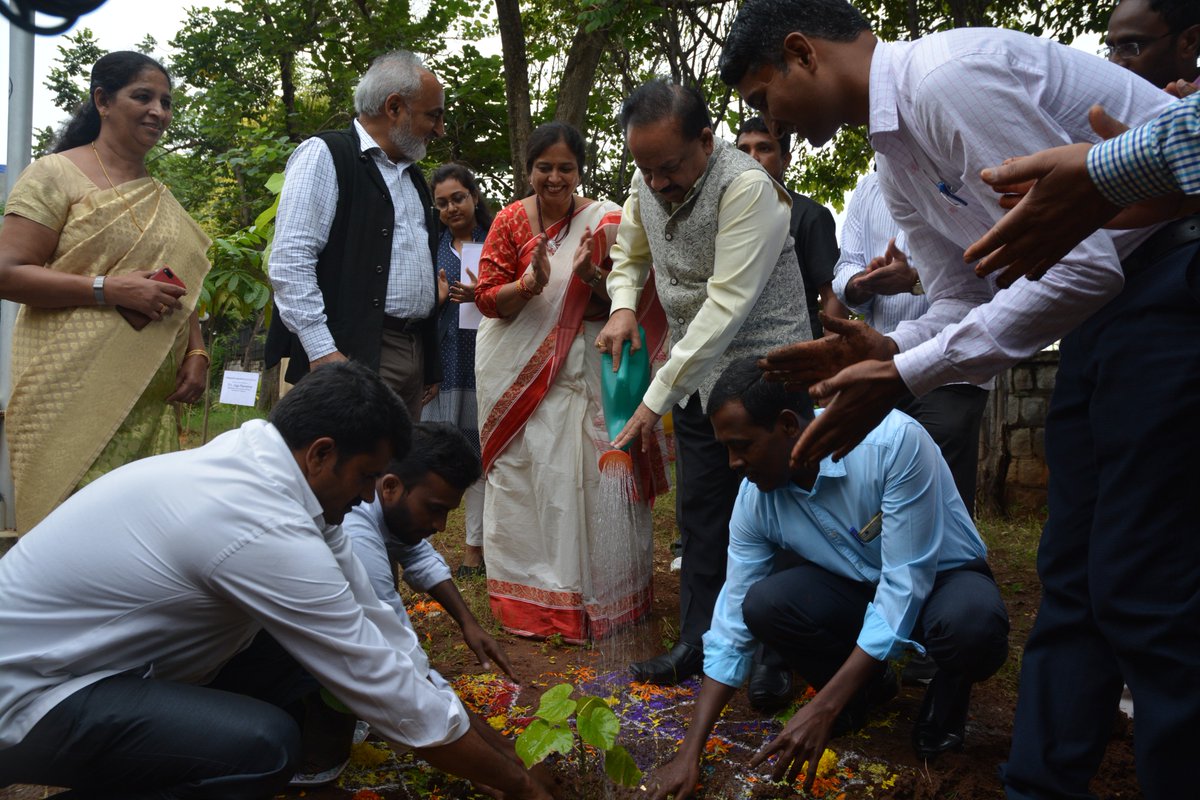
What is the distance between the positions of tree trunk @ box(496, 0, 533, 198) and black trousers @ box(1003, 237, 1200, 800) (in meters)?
6.45

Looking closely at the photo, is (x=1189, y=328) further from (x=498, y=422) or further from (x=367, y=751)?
(x=498, y=422)

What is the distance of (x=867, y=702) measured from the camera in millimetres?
3070

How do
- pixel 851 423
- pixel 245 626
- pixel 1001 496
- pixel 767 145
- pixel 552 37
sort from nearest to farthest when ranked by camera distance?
pixel 851 423 < pixel 245 626 < pixel 767 145 < pixel 1001 496 < pixel 552 37

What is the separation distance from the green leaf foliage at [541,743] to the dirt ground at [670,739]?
36cm

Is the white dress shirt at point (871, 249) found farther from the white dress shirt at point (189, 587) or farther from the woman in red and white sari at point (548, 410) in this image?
the white dress shirt at point (189, 587)

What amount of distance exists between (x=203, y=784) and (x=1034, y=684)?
176 cm

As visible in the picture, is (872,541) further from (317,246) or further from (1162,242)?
(317,246)

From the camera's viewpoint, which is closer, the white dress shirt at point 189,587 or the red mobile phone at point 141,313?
the white dress shirt at point 189,587

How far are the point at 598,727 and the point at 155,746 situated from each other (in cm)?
96

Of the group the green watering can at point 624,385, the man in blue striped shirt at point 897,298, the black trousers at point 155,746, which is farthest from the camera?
the green watering can at point 624,385

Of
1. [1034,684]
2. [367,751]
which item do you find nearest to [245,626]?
[367,751]

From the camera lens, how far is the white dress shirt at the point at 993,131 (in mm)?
1721

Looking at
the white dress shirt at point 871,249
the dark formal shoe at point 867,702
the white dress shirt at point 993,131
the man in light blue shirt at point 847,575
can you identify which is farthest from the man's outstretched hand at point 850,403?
the white dress shirt at point 871,249

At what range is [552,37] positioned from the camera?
13.5 meters
